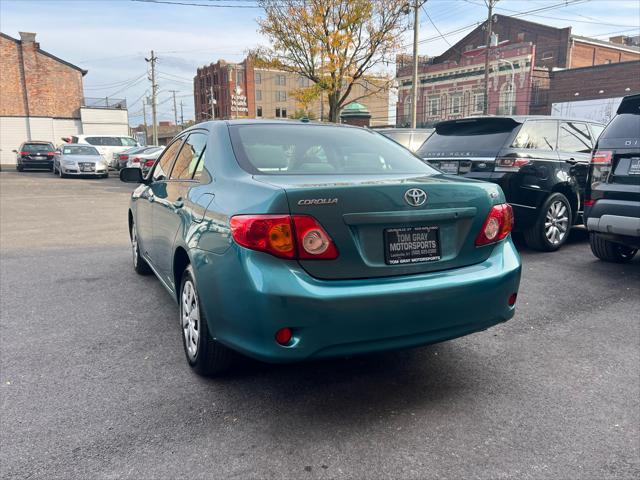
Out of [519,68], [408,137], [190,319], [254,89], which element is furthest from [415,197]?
[254,89]

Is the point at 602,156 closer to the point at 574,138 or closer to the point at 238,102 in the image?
the point at 574,138

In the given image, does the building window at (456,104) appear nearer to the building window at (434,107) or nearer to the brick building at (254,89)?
the building window at (434,107)

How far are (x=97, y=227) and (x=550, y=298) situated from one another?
779 centimetres

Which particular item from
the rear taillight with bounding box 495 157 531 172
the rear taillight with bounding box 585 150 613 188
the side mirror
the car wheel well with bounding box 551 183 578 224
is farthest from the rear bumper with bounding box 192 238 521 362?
the car wheel well with bounding box 551 183 578 224

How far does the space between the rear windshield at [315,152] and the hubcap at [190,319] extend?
90 centimetres

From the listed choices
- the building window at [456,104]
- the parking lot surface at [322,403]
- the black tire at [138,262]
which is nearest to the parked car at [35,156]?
the black tire at [138,262]

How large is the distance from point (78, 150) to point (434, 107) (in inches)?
1411

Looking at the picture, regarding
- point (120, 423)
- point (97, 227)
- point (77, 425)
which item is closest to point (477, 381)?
point (120, 423)

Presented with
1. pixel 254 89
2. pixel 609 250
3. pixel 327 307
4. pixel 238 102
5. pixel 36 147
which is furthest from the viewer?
pixel 254 89

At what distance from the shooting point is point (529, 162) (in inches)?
258

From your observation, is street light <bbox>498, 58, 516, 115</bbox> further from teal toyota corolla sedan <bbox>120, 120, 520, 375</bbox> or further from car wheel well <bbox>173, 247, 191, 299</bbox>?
car wheel well <bbox>173, 247, 191, 299</bbox>

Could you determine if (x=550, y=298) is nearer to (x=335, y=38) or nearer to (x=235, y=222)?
(x=235, y=222)

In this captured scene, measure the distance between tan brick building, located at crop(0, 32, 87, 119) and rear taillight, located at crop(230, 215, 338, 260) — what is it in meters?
46.8

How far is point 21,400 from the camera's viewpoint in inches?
117
